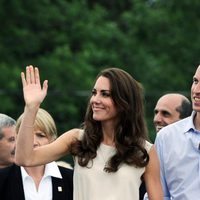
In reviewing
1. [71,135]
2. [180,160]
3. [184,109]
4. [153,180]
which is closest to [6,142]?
[71,135]

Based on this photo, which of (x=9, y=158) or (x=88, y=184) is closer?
(x=88, y=184)

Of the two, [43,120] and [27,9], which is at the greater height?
[27,9]

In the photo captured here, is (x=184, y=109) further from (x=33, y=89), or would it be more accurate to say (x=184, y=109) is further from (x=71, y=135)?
(x=33, y=89)

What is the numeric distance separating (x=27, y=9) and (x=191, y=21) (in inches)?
166

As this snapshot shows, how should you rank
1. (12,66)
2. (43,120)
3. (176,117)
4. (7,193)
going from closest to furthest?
(7,193)
(43,120)
(176,117)
(12,66)

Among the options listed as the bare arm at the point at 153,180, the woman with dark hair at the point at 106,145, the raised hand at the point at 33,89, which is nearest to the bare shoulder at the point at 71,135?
the woman with dark hair at the point at 106,145

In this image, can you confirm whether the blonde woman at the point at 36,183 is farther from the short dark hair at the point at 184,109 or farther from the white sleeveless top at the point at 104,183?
the short dark hair at the point at 184,109

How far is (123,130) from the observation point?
7082 millimetres

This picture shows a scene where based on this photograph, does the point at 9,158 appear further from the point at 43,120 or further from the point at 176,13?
the point at 176,13

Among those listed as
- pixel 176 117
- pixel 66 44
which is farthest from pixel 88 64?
pixel 176 117

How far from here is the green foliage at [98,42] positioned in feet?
85.1

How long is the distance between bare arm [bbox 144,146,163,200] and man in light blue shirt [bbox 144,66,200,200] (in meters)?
0.33

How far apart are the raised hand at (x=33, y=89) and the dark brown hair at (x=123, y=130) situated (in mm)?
388

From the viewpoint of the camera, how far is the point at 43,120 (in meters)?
8.23
